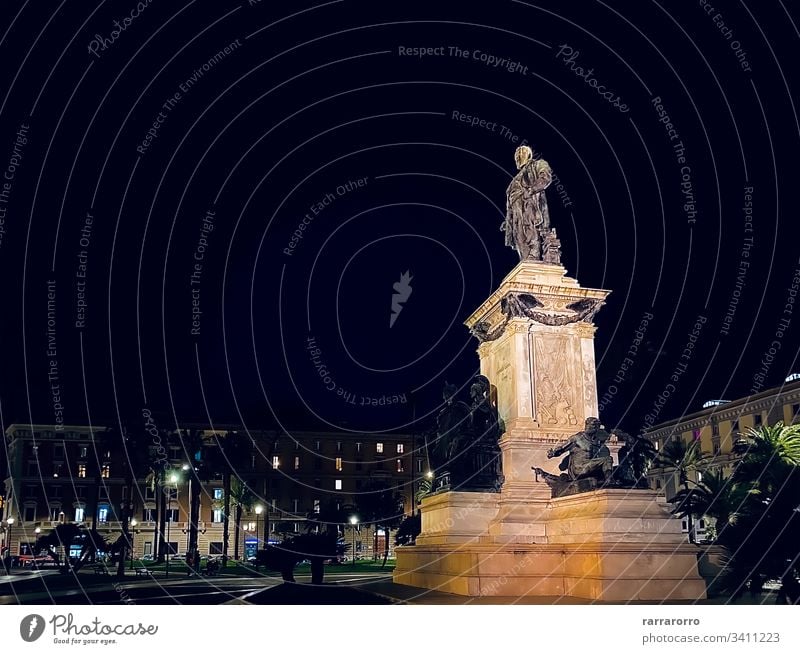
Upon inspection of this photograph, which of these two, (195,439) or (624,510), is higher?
(195,439)

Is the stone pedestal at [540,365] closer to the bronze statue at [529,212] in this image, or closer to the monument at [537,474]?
the monument at [537,474]

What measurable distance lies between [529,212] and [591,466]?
860 cm

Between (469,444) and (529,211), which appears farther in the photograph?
(529,211)

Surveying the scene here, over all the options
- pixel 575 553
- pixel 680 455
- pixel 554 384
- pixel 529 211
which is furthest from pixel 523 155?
pixel 680 455

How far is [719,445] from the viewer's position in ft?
251

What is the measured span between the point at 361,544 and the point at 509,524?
3170 inches

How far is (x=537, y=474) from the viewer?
69.2 feet

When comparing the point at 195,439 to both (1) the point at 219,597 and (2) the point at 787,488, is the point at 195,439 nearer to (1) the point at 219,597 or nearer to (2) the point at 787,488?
(1) the point at 219,597

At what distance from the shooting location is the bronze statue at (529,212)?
23984 mm

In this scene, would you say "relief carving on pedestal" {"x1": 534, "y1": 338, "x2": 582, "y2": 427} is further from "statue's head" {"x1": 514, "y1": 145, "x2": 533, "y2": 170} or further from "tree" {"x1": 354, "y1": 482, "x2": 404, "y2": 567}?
"tree" {"x1": 354, "y1": 482, "x2": 404, "y2": 567}

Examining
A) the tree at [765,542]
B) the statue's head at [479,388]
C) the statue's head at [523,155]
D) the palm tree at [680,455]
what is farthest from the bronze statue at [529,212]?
the palm tree at [680,455]

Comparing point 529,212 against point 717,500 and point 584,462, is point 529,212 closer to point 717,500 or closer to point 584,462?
point 584,462

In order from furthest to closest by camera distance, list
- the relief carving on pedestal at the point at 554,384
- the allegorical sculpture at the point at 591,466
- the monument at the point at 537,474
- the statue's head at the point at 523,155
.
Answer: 1. the statue's head at the point at 523,155
2. the relief carving on pedestal at the point at 554,384
3. the allegorical sculpture at the point at 591,466
4. the monument at the point at 537,474
